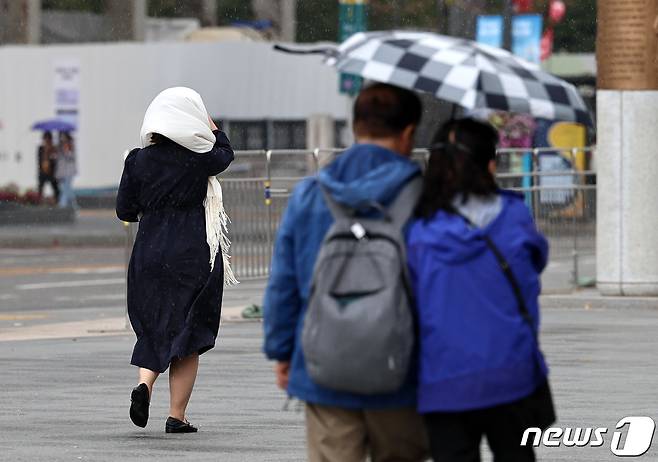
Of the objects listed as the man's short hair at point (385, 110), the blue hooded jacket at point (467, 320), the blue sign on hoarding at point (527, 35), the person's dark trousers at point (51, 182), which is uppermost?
the blue sign on hoarding at point (527, 35)

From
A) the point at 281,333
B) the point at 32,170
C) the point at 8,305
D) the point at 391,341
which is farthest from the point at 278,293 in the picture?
the point at 32,170

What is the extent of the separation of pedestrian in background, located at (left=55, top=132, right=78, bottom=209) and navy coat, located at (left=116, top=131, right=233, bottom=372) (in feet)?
90.0

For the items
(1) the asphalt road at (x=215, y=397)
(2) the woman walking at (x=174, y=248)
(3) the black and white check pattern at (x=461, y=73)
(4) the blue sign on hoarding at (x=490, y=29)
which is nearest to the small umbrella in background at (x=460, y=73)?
(3) the black and white check pattern at (x=461, y=73)

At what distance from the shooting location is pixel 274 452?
894 centimetres

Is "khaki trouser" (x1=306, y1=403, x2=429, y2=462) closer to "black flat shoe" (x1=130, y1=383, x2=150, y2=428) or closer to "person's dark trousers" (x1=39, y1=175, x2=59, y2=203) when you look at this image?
"black flat shoe" (x1=130, y1=383, x2=150, y2=428)

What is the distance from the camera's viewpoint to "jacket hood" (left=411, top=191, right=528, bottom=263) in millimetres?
5129

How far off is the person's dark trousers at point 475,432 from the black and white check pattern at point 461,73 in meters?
0.85

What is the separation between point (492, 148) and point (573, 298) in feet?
41.7

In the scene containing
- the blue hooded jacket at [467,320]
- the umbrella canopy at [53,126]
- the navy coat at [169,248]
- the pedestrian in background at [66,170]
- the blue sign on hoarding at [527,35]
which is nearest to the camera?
the blue hooded jacket at [467,320]

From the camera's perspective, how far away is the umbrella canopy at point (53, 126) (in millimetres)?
37844

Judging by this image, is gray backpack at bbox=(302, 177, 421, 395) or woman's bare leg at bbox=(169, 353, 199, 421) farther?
woman's bare leg at bbox=(169, 353, 199, 421)

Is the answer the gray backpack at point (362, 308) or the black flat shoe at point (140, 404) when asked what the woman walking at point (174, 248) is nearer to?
the black flat shoe at point (140, 404)

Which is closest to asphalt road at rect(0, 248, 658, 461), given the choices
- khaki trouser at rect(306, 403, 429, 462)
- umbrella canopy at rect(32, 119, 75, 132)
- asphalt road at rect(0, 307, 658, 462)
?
asphalt road at rect(0, 307, 658, 462)

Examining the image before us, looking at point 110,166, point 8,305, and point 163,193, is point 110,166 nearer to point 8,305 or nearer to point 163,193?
point 8,305
